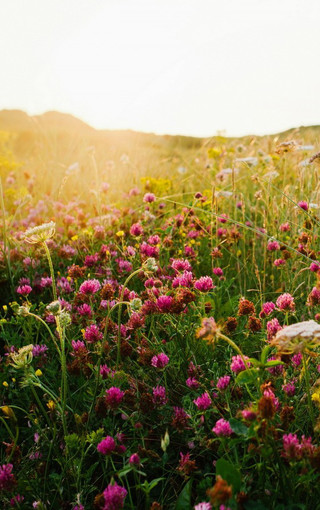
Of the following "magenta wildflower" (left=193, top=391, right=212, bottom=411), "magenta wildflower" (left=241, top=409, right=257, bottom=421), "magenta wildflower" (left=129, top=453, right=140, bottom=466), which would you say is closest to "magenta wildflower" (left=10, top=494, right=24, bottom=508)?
"magenta wildflower" (left=129, top=453, right=140, bottom=466)

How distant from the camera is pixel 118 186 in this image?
17.0ft

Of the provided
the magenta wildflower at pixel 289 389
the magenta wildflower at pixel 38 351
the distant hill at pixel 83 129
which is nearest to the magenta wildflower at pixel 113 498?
the magenta wildflower at pixel 289 389

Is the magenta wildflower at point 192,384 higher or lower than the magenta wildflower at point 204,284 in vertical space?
lower

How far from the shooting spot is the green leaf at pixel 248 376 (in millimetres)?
1206

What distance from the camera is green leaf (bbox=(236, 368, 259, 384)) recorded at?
121 centimetres

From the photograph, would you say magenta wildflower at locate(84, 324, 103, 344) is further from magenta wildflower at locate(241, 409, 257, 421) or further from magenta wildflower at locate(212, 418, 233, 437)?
magenta wildflower at locate(241, 409, 257, 421)

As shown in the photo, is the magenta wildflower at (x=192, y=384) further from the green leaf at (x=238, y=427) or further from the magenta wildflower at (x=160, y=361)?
the green leaf at (x=238, y=427)

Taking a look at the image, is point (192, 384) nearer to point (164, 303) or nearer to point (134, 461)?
point (164, 303)

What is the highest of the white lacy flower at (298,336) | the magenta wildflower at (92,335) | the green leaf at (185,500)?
the white lacy flower at (298,336)

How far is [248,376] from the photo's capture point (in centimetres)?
125

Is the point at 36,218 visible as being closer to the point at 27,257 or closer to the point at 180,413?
the point at 27,257

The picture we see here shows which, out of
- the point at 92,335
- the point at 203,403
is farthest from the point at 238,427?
the point at 92,335

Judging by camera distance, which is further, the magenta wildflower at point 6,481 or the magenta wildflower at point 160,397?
the magenta wildflower at point 160,397

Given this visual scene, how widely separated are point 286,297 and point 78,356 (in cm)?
86
